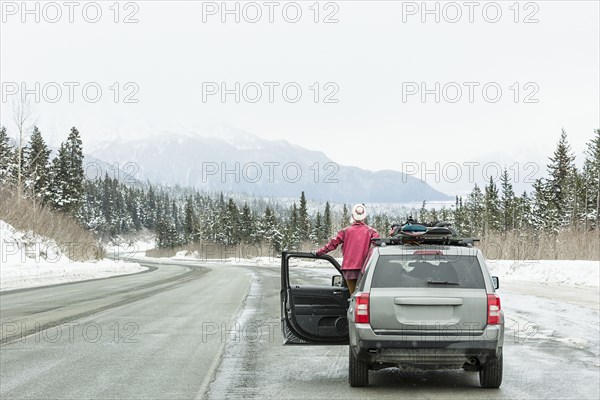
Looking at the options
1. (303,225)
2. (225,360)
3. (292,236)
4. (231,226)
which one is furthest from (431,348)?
(231,226)

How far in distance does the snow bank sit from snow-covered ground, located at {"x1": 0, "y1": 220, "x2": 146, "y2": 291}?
21.6 meters

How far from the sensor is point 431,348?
6.56 m

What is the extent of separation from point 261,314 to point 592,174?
65.2 meters

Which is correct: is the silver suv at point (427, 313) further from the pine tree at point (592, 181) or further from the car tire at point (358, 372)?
the pine tree at point (592, 181)

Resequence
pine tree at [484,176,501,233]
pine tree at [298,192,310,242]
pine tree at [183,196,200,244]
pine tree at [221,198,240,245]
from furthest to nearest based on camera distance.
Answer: pine tree at [183,196,200,244] → pine tree at [221,198,240,245] → pine tree at [298,192,310,242] → pine tree at [484,176,501,233]

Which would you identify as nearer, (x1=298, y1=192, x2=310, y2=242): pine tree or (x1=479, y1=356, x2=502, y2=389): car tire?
(x1=479, y1=356, x2=502, y2=389): car tire

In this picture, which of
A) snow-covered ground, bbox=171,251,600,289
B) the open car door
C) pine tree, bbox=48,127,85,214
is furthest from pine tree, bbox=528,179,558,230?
the open car door

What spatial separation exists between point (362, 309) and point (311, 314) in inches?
61.8

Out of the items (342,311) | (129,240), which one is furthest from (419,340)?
(129,240)

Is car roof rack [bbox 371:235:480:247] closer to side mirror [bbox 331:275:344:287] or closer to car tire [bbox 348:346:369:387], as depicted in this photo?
car tire [bbox 348:346:369:387]

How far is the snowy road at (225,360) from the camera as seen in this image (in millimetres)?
7141

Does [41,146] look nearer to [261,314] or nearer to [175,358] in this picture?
[261,314]

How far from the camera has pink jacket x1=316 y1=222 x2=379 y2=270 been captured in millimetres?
8875

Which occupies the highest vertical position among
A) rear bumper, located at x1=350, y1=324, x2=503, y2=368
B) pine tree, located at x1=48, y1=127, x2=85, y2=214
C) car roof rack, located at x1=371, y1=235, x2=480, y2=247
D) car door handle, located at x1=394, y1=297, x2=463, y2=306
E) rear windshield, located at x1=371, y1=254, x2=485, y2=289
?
pine tree, located at x1=48, y1=127, x2=85, y2=214
